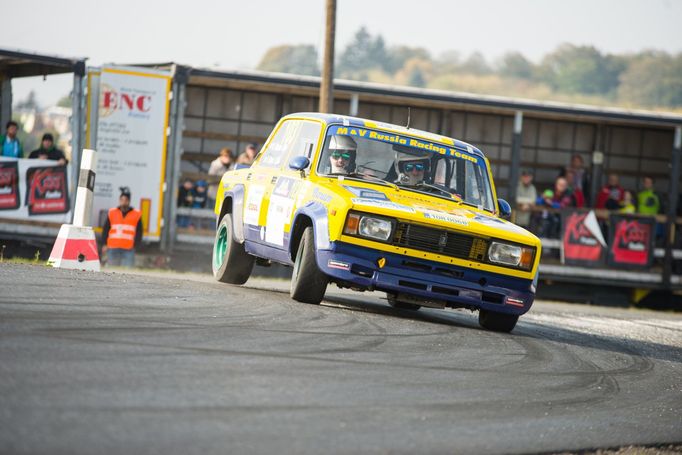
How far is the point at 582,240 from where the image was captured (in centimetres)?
2259

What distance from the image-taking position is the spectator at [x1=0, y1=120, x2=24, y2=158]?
20.0 metres

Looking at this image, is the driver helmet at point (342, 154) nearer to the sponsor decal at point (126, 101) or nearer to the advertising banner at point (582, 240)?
the sponsor decal at point (126, 101)

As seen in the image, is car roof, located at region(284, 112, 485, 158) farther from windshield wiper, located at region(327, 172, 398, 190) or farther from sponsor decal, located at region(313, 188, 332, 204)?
sponsor decal, located at region(313, 188, 332, 204)

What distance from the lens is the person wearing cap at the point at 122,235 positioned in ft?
64.2

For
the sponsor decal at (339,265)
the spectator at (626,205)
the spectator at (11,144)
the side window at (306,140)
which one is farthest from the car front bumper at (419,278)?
the spectator at (626,205)

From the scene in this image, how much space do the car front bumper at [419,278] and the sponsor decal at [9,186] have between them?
11.7m

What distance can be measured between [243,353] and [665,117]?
18.4 m

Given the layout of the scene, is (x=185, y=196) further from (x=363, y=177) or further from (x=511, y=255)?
(x=511, y=255)

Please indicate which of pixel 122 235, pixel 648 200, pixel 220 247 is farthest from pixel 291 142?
pixel 648 200

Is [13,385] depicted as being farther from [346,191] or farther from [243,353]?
[346,191]

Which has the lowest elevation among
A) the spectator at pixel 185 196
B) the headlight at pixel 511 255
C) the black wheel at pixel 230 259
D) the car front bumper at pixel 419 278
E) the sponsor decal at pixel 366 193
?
the spectator at pixel 185 196

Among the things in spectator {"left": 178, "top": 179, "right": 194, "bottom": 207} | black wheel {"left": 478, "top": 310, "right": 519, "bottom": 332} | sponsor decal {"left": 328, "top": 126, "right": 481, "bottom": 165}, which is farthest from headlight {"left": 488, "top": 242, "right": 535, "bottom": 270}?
spectator {"left": 178, "top": 179, "right": 194, "bottom": 207}

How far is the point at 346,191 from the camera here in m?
9.73

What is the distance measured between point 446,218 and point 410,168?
3.84 feet
